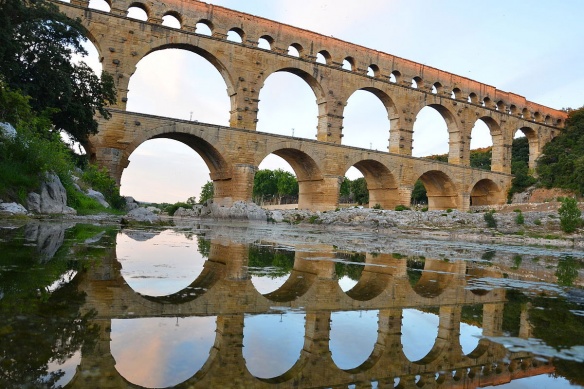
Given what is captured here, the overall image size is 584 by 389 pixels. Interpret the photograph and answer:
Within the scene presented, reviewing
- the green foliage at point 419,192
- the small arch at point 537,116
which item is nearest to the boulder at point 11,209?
the small arch at point 537,116

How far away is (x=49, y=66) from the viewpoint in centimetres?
1473

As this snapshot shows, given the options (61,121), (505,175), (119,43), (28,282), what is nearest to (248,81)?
(119,43)

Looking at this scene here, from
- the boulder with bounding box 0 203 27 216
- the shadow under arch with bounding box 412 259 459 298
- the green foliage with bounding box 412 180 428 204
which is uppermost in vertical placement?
the green foliage with bounding box 412 180 428 204

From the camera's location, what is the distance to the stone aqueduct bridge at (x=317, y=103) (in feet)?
72.0

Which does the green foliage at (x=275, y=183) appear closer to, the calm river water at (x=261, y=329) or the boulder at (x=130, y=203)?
the boulder at (x=130, y=203)

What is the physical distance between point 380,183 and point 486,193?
426 inches

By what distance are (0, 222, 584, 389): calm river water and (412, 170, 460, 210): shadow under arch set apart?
29.4 m

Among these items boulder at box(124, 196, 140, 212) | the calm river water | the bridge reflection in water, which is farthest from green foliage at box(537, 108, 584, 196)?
the bridge reflection in water

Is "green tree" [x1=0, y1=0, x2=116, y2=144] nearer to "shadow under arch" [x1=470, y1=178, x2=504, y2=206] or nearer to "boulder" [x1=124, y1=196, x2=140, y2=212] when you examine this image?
"boulder" [x1=124, y1=196, x2=140, y2=212]

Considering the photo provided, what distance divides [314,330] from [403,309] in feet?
3.07

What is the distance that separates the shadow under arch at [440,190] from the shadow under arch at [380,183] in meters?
4.23

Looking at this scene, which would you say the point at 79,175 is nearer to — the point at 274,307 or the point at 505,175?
the point at 274,307

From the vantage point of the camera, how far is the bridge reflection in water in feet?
5.16

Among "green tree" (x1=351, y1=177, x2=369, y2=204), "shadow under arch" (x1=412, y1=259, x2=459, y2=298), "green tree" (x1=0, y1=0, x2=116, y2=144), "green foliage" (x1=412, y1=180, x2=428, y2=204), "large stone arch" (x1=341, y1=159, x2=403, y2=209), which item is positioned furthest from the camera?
"green tree" (x1=351, y1=177, x2=369, y2=204)
